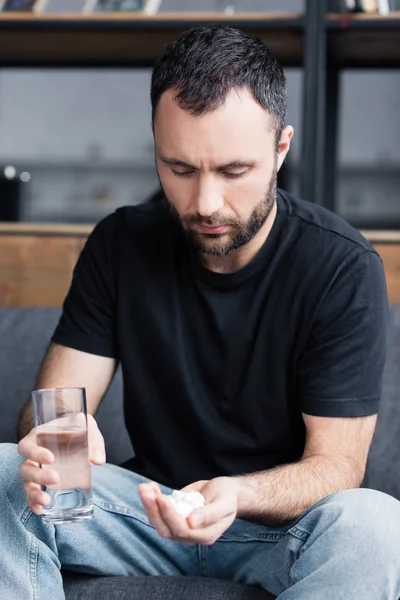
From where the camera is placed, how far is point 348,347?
1.57m

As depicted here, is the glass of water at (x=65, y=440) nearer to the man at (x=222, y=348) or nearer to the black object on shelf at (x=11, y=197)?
the man at (x=222, y=348)

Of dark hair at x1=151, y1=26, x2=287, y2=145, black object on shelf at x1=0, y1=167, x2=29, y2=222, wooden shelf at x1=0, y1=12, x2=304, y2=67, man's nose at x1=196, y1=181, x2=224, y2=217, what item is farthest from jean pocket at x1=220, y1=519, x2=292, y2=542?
black object on shelf at x1=0, y1=167, x2=29, y2=222

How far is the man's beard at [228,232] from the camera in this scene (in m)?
1.54

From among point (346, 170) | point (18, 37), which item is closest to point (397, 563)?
point (18, 37)

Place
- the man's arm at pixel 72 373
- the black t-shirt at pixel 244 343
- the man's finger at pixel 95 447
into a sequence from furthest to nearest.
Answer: the man's arm at pixel 72 373 < the black t-shirt at pixel 244 343 < the man's finger at pixel 95 447

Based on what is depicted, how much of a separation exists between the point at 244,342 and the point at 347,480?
0.30m

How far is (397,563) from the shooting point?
4.09 feet

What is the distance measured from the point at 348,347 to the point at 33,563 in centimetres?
59

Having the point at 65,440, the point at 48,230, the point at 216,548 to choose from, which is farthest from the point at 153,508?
the point at 48,230

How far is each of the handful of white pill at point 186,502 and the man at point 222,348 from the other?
11 centimetres

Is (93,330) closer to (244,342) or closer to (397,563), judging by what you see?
(244,342)

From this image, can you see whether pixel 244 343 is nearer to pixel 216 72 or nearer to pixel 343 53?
pixel 216 72

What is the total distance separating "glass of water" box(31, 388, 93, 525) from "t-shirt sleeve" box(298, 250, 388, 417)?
1.44 feet

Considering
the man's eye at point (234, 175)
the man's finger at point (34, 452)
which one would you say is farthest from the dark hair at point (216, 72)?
the man's finger at point (34, 452)
